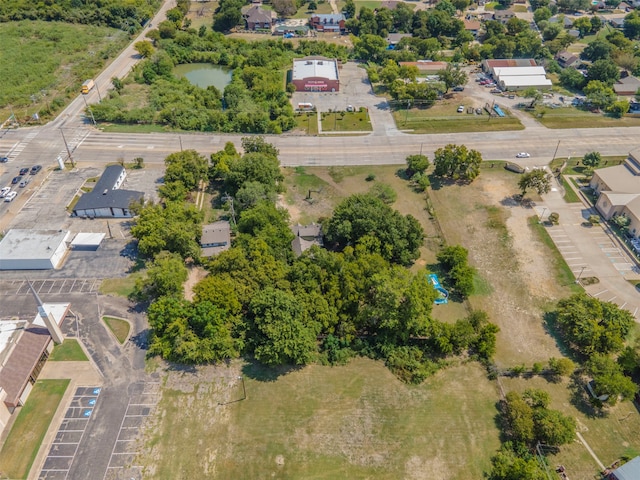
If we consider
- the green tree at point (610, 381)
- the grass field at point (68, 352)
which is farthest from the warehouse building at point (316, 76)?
the green tree at point (610, 381)

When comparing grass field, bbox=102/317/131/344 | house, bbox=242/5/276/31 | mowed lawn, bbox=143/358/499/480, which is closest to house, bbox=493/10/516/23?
house, bbox=242/5/276/31

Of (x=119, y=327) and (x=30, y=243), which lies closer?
(x=119, y=327)

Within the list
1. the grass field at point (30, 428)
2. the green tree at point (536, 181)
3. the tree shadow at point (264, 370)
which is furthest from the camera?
the green tree at point (536, 181)

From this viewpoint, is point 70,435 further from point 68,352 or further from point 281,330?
point 281,330

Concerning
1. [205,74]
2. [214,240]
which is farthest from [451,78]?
[214,240]

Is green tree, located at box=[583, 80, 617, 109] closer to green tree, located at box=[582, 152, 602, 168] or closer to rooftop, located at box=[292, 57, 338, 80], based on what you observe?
green tree, located at box=[582, 152, 602, 168]

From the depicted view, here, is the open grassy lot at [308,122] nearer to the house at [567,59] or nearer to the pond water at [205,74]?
the pond water at [205,74]

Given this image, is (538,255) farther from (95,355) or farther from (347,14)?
(347,14)

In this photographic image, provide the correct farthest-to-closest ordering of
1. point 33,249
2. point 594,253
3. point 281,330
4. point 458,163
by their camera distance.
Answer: point 458,163, point 594,253, point 33,249, point 281,330
